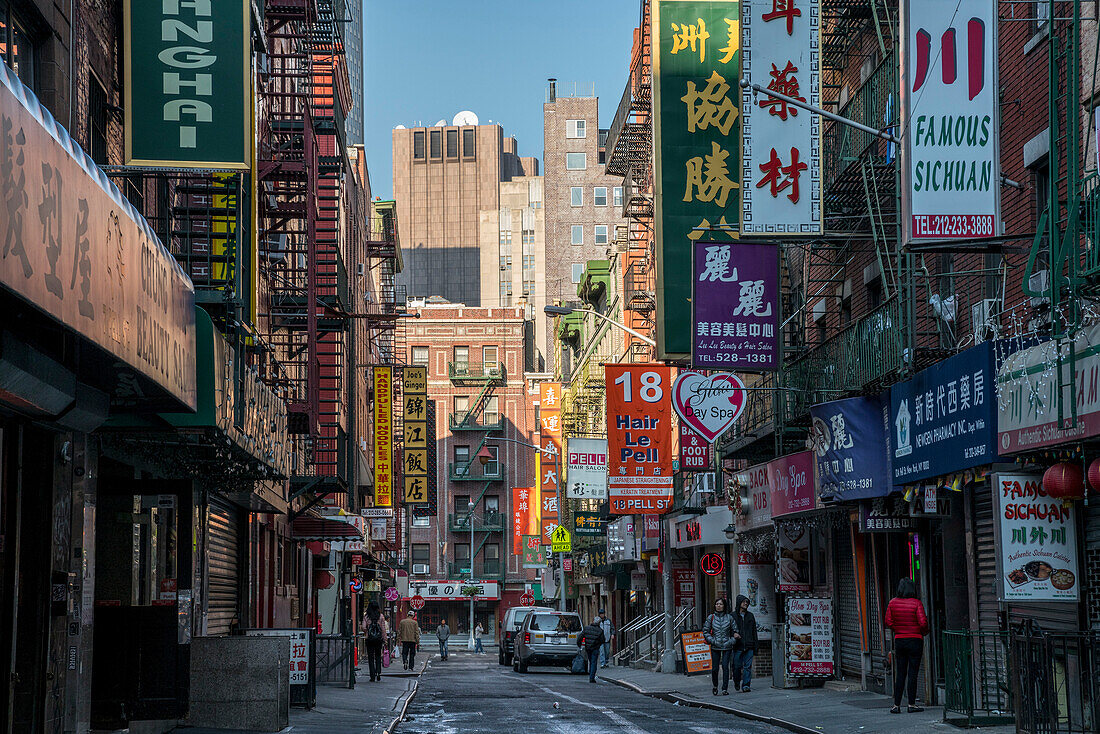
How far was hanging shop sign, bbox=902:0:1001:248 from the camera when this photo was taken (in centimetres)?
1484

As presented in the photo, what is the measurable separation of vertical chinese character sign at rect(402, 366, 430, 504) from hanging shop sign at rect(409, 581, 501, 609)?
2876 cm

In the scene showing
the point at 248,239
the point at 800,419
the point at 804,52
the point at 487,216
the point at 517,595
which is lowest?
the point at 517,595

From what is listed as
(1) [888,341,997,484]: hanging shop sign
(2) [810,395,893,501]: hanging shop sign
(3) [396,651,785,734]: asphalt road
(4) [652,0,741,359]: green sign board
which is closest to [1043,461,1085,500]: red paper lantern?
(1) [888,341,997,484]: hanging shop sign

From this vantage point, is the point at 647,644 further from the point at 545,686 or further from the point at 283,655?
the point at 283,655

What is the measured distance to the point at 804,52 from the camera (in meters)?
19.7

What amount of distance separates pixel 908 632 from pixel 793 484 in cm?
693

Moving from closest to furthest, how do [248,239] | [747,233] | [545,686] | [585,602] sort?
[248,239] → [747,233] → [545,686] → [585,602]

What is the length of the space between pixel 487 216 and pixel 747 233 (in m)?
119

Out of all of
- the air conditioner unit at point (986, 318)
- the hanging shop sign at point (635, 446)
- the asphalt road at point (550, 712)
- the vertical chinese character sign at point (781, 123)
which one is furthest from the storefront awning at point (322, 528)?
the air conditioner unit at point (986, 318)

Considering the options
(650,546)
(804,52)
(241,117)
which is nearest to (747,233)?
(804,52)

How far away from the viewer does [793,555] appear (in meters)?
26.7

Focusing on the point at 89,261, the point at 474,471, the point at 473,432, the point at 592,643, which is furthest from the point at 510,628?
the point at 473,432

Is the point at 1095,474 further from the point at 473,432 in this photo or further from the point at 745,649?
the point at 473,432

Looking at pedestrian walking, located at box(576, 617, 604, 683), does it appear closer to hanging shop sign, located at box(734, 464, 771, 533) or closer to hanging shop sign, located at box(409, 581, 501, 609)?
hanging shop sign, located at box(734, 464, 771, 533)
